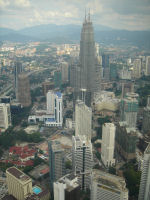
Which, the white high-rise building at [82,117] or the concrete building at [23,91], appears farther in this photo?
the concrete building at [23,91]

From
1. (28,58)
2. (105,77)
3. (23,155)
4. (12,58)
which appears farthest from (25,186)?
(28,58)

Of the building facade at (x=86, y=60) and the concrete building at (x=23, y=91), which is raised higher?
the building facade at (x=86, y=60)

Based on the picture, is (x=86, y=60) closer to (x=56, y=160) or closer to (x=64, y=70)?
(x=64, y=70)

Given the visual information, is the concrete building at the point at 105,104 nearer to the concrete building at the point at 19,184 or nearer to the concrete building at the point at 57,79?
the concrete building at the point at 57,79

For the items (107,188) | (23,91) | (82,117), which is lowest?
(107,188)

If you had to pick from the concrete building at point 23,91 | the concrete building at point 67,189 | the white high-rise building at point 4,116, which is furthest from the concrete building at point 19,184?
the concrete building at point 23,91

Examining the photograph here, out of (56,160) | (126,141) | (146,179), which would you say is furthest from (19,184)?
(126,141)
